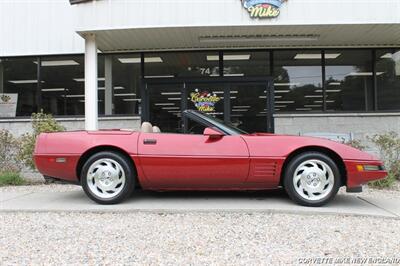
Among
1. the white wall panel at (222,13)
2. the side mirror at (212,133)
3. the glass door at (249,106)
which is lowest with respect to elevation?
the side mirror at (212,133)

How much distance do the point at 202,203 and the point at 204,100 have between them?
5.00 metres

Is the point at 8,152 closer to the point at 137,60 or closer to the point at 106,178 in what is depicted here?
the point at 137,60

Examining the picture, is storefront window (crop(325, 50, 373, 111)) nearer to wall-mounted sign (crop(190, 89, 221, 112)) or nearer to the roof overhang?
the roof overhang

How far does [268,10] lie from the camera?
8766 mm

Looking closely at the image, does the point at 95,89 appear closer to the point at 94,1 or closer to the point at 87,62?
the point at 87,62

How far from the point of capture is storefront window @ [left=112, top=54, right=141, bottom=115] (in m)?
11.3

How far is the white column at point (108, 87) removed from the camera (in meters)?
11.4

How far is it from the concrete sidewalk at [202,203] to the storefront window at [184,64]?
15.0 ft

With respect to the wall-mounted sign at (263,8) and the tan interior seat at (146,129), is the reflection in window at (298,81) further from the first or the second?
the tan interior seat at (146,129)

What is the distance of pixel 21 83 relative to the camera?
38.9 feet

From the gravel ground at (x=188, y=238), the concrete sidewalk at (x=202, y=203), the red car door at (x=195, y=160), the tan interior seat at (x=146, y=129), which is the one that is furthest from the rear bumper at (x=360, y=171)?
the tan interior seat at (x=146, y=129)

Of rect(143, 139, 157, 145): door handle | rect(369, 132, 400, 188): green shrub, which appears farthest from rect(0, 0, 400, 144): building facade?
rect(143, 139, 157, 145): door handle

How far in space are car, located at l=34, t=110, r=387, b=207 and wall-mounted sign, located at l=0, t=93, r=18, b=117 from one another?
5.85 metres

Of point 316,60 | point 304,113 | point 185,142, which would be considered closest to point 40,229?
point 185,142
